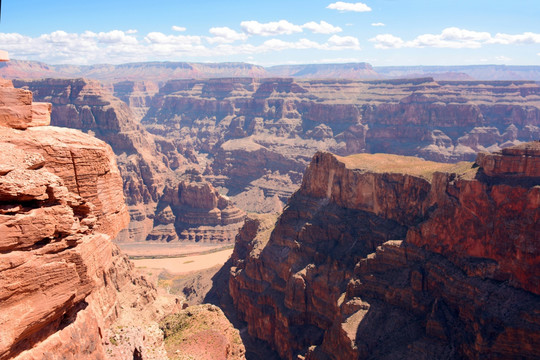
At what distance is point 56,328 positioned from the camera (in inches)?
822

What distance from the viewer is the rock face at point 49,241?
18.1 meters

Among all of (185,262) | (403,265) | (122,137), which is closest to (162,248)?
(185,262)

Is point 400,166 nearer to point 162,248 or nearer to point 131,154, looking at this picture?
point 162,248

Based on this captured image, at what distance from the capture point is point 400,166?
71.1 meters

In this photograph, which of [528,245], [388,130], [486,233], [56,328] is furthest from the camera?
[388,130]

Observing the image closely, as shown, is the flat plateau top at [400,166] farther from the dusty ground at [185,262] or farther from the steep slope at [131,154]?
the steep slope at [131,154]

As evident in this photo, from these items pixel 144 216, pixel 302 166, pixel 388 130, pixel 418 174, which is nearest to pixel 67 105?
pixel 144 216

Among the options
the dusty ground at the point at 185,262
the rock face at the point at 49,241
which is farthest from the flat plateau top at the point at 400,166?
the dusty ground at the point at 185,262

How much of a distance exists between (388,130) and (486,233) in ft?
500

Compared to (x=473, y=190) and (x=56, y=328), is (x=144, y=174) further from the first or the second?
(x=56, y=328)

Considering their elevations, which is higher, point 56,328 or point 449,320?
point 56,328

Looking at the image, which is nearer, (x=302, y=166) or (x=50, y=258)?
(x=50, y=258)

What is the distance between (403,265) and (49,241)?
47770mm

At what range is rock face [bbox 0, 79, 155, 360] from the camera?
1806 centimetres
